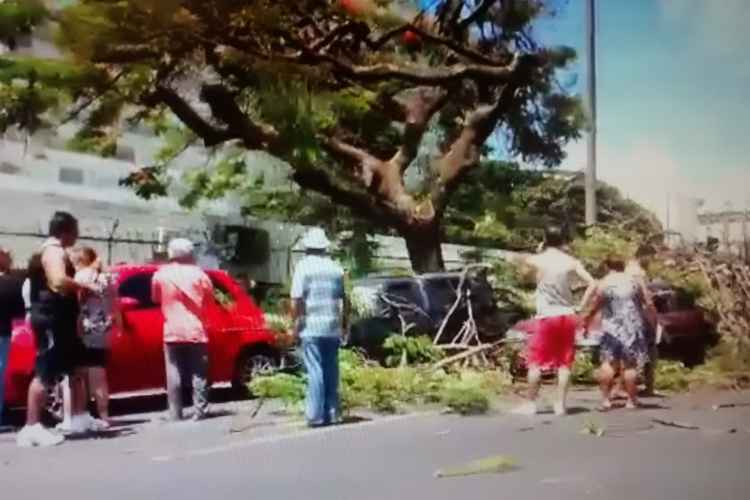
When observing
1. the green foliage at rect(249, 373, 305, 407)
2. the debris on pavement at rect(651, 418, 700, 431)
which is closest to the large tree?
the green foliage at rect(249, 373, 305, 407)

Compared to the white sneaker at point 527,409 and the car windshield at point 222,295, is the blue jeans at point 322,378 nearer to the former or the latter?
the car windshield at point 222,295

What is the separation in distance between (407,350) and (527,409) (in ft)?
0.91

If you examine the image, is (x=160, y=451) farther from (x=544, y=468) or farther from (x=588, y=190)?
(x=588, y=190)

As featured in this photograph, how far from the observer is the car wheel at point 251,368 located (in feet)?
6.73

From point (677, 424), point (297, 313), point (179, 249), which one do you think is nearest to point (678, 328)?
point (677, 424)

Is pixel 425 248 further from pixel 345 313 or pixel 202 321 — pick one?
pixel 202 321

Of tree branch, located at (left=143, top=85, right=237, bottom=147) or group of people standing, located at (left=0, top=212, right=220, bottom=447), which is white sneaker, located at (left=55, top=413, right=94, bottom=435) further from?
tree branch, located at (left=143, top=85, right=237, bottom=147)

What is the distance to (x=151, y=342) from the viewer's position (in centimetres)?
199

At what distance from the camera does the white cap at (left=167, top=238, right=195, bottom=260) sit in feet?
6.55

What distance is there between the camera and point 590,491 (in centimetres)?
203

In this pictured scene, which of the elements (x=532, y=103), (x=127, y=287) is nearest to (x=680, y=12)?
(x=532, y=103)

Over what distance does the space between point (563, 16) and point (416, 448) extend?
3.05ft

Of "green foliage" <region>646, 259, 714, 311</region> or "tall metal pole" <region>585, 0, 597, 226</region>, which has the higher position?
"tall metal pole" <region>585, 0, 597, 226</region>

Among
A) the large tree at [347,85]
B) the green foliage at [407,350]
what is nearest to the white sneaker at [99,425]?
the large tree at [347,85]
